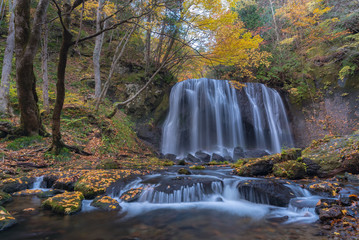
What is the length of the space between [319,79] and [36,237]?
2011 centimetres

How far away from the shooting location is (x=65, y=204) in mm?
3674

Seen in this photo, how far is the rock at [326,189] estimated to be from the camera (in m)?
4.20

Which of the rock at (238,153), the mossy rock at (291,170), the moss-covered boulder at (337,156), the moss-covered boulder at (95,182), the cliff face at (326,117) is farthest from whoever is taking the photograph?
the cliff face at (326,117)

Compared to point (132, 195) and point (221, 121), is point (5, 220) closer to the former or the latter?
point (132, 195)

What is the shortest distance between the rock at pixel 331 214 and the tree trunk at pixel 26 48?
8.58 meters

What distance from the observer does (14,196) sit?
A: 4.30 metres

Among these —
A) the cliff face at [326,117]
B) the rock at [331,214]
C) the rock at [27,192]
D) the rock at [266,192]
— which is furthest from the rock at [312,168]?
the cliff face at [326,117]

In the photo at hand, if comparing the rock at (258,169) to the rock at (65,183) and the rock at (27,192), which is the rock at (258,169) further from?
the rock at (27,192)

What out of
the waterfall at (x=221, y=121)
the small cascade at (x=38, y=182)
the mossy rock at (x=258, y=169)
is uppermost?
the waterfall at (x=221, y=121)

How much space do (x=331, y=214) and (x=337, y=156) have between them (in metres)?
3.52

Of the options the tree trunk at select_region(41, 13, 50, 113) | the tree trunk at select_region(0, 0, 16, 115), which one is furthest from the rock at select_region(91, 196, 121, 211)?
the tree trunk at select_region(41, 13, 50, 113)

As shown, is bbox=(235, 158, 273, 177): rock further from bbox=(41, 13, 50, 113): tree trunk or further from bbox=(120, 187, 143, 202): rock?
bbox=(41, 13, 50, 113): tree trunk

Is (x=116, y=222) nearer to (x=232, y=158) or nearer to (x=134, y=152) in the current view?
(x=134, y=152)

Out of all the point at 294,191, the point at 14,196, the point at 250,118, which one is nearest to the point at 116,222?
the point at 14,196
